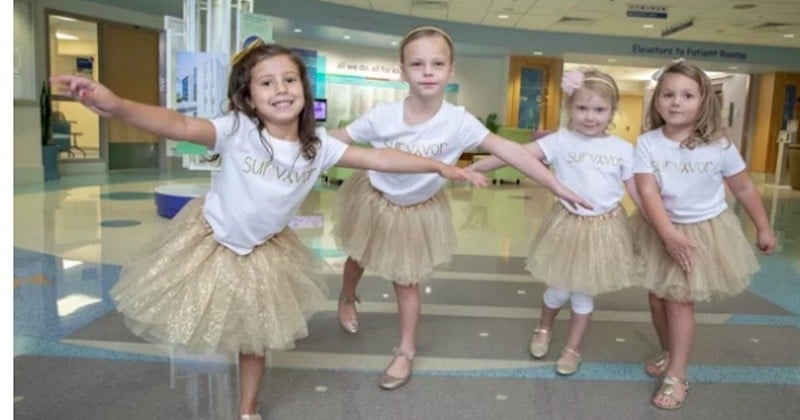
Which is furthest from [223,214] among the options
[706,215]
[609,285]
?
[706,215]

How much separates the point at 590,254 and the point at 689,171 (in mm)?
413

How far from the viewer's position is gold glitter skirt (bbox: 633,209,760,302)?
76.7 inches

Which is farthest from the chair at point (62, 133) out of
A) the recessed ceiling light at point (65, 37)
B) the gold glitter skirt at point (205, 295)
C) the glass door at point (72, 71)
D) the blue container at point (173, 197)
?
the gold glitter skirt at point (205, 295)

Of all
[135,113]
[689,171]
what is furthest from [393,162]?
[689,171]

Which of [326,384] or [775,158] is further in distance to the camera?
[775,158]

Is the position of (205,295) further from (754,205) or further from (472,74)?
(472,74)

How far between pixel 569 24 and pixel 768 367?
10584 mm

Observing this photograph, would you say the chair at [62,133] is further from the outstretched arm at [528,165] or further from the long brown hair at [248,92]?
the outstretched arm at [528,165]

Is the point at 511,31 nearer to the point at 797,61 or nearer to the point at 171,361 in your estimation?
the point at 797,61

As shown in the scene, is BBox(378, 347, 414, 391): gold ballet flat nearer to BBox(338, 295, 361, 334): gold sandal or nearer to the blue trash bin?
BBox(338, 295, 361, 334): gold sandal

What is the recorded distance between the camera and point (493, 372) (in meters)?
2.16

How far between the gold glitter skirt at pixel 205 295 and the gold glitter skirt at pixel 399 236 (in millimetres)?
512

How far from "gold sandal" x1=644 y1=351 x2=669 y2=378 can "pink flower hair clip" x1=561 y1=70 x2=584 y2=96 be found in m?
1.02

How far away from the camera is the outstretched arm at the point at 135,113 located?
1275 mm
